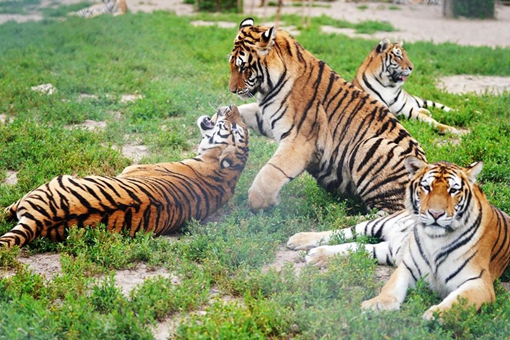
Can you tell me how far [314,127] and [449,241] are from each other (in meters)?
1.62

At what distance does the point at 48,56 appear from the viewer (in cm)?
880

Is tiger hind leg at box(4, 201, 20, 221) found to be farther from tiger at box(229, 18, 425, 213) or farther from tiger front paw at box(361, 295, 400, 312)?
tiger front paw at box(361, 295, 400, 312)

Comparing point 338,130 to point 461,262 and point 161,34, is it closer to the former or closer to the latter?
point 461,262

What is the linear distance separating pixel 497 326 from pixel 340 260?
0.95 metres

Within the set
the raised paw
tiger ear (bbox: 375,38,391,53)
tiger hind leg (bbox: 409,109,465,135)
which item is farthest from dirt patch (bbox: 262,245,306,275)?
tiger ear (bbox: 375,38,391,53)

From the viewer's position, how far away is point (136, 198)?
4.15 meters

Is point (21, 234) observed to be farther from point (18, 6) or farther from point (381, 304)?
point (18, 6)

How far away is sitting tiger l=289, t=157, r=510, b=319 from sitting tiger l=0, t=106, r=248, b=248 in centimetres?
143

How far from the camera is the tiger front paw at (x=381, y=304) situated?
11.2 ft

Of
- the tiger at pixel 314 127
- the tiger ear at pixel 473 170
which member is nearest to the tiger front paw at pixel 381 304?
the tiger ear at pixel 473 170

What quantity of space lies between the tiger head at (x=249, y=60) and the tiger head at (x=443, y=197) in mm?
1659

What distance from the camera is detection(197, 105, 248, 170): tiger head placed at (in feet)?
15.9

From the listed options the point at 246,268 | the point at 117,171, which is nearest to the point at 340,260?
the point at 246,268

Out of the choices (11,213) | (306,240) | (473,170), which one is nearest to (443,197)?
(473,170)
